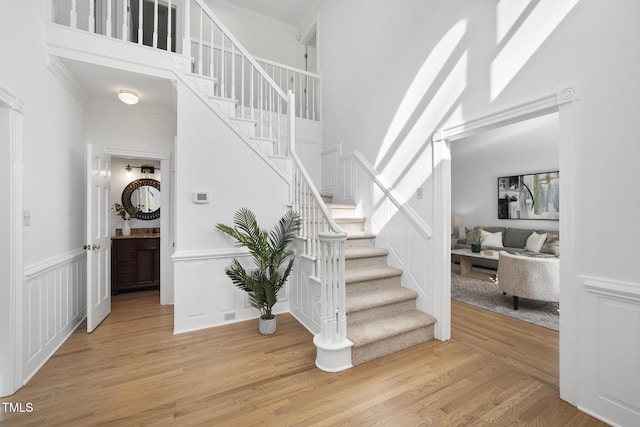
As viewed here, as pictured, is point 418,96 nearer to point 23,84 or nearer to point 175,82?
point 175,82

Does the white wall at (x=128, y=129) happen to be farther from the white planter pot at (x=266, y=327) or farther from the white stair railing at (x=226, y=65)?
the white planter pot at (x=266, y=327)

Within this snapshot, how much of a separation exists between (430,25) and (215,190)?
293 cm

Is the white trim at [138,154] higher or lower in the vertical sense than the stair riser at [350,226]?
higher

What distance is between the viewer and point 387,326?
2.60 metres

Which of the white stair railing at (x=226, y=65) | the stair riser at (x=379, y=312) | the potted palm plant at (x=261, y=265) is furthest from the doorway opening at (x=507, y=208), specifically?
the white stair railing at (x=226, y=65)

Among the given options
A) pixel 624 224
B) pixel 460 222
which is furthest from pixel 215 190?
pixel 460 222

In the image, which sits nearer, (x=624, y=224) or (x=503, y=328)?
(x=624, y=224)

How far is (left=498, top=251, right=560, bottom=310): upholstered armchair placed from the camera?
3.27 metres

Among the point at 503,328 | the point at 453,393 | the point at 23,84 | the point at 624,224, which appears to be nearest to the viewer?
the point at 624,224

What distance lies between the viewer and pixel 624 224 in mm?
1630

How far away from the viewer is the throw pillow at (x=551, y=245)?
5.14 metres

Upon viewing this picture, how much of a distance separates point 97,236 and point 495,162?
7.99m

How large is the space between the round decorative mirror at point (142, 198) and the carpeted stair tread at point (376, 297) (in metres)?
4.23

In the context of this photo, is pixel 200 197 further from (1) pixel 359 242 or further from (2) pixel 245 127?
(1) pixel 359 242
